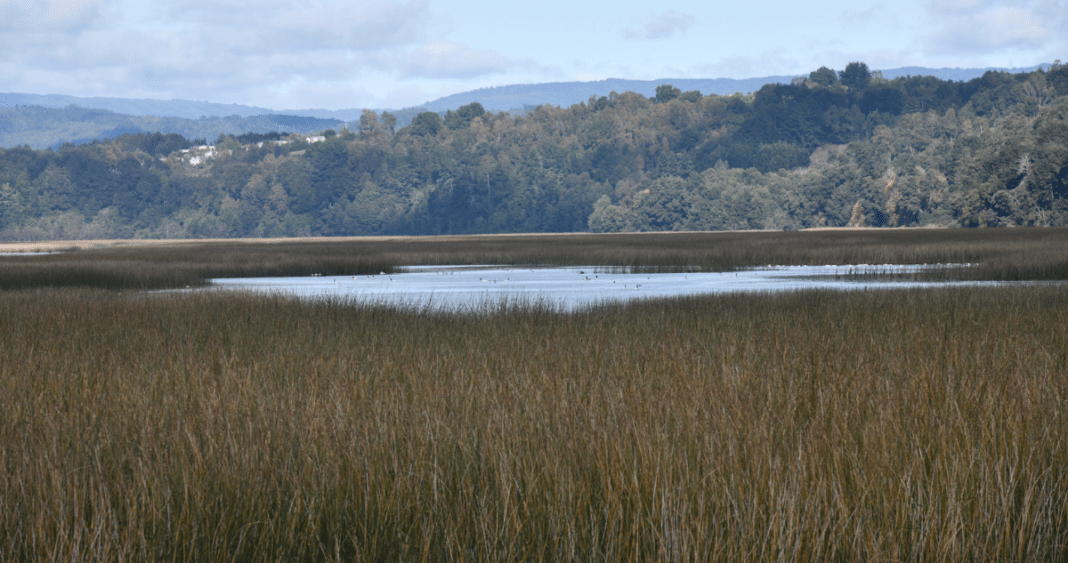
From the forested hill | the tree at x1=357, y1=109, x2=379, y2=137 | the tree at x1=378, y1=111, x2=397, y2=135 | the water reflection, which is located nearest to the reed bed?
the water reflection

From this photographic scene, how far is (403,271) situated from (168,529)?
92.2 ft

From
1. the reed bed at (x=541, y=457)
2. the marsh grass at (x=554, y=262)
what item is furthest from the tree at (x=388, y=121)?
the reed bed at (x=541, y=457)

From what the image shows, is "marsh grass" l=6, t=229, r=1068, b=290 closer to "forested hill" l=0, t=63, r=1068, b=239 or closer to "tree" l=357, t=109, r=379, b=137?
"forested hill" l=0, t=63, r=1068, b=239

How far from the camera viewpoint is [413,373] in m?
6.51

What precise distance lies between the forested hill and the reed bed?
83.1 meters

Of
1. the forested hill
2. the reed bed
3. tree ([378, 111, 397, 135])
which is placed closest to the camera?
the reed bed

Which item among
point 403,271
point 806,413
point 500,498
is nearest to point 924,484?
point 806,413

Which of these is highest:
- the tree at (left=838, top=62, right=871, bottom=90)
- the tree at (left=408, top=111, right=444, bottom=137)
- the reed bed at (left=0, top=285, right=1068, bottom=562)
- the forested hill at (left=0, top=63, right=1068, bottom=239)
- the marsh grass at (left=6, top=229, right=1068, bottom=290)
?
the tree at (left=838, top=62, right=871, bottom=90)

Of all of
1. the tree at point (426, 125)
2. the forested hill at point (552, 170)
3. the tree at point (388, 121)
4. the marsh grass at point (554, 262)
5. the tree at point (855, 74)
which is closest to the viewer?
the marsh grass at point (554, 262)

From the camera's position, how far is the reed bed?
3.50m

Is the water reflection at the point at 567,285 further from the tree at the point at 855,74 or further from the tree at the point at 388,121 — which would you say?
the tree at the point at 388,121

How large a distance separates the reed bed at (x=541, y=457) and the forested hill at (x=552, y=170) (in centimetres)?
8311

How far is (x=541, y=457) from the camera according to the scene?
4188 mm

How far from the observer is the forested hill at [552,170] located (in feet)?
303
